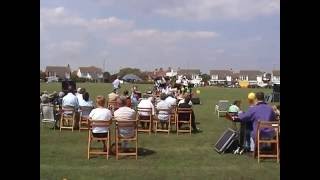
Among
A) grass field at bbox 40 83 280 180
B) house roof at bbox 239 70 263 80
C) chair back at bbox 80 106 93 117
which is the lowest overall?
grass field at bbox 40 83 280 180

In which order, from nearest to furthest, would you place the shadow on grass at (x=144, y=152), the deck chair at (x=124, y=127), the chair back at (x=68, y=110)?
the deck chair at (x=124, y=127) < the shadow on grass at (x=144, y=152) < the chair back at (x=68, y=110)

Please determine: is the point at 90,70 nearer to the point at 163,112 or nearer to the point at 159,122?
the point at 159,122

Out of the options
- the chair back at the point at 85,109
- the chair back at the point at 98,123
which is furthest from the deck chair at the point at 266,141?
the chair back at the point at 85,109

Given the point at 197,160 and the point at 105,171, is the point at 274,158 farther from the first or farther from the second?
the point at 105,171

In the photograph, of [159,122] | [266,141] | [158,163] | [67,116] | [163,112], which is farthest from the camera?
[67,116]

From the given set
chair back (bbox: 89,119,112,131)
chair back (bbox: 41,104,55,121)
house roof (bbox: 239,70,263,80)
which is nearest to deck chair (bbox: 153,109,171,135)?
chair back (bbox: 41,104,55,121)

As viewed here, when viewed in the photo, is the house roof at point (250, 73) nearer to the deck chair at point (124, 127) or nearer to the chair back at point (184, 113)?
the chair back at point (184, 113)

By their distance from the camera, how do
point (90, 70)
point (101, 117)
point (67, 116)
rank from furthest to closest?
point (90, 70) < point (67, 116) < point (101, 117)

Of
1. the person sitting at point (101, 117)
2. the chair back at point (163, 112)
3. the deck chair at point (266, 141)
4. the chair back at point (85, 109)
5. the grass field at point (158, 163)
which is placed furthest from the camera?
the chair back at point (85, 109)

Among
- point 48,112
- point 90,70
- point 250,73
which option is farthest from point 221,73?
point 48,112

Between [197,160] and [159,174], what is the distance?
1617mm

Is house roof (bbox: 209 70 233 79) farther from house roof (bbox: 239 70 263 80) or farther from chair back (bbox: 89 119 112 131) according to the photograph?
chair back (bbox: 89 119 112 131)
